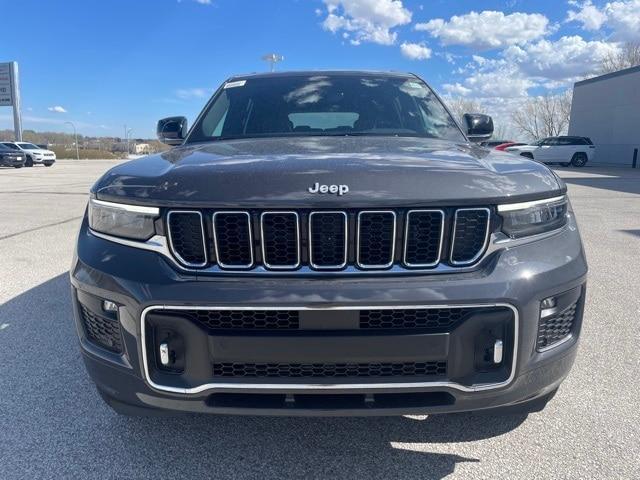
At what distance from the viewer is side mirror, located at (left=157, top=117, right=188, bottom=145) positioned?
136 inches

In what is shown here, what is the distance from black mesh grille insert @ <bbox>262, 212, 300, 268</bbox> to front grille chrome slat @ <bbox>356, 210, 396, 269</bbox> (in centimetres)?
23

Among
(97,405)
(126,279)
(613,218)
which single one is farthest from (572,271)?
(613,218)

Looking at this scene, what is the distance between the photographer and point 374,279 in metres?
1.71

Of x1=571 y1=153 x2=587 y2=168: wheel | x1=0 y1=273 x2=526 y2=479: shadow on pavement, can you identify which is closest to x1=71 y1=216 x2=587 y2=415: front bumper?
x1=0 y1=273 x2=526 y2=479: shadow on pavement

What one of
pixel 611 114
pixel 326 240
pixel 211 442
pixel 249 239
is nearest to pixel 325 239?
pixel 326 240

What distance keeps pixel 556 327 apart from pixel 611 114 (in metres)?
37.1

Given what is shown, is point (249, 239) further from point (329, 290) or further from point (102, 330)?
point (102, 330)

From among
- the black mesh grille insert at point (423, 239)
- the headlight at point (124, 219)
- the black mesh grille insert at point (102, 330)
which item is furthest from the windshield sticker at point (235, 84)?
the black mesh grille insert at point (423, 239)

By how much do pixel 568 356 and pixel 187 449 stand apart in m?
1.65

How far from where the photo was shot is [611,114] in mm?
32688

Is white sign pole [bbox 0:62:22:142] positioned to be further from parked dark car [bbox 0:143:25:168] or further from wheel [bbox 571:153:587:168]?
wheel [bbox 571:153:587:168]

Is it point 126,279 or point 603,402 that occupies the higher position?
point 126,279

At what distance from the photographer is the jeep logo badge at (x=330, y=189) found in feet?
5.65

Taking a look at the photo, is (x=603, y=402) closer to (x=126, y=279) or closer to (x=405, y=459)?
(x=405, y=459)
